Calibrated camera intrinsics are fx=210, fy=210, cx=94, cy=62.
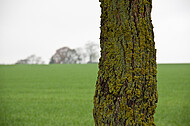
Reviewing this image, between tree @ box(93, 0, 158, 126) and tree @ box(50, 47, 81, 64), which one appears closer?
tree @ box(93, 0, 158, 126)

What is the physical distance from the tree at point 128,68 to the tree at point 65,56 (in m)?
45.2

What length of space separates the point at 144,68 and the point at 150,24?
676 mm

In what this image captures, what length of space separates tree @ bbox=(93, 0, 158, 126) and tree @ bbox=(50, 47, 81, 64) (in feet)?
148

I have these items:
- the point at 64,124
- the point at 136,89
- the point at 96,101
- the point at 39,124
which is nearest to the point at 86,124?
the point at 64,124

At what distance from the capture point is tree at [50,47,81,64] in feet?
163

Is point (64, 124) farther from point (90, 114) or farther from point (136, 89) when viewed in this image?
point (136, 89)

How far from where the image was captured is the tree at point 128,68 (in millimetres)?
2881

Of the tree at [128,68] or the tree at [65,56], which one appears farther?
the tree at [65,56]

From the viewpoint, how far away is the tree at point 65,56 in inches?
1956

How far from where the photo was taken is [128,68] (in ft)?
9.46

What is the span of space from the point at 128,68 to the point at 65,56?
162 feet

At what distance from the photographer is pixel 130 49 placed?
2898mm

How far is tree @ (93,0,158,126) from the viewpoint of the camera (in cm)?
288

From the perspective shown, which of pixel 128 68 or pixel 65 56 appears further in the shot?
pixel 65 56
